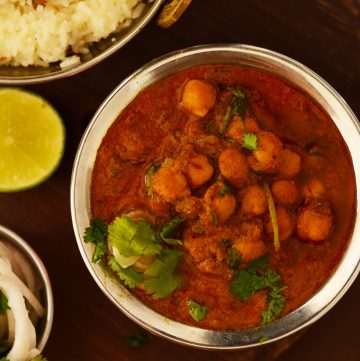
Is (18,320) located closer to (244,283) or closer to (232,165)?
(244,283)

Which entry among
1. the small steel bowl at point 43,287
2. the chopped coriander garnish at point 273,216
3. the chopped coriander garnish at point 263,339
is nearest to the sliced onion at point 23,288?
the small steel bowl at point 43,287

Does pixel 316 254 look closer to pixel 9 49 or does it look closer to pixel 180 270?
pixel 180 270

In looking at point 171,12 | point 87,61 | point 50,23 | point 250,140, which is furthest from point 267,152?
point 50,23

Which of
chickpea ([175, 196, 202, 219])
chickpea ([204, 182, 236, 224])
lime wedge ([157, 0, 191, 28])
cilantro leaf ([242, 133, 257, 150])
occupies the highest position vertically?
lime wedge ([157, 0, 191, 28])

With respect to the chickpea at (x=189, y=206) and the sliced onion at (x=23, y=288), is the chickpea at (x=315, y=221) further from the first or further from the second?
the sliced onion at (x=23, y=288)

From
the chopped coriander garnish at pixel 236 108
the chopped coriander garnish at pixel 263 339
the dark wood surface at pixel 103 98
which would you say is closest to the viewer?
the chopped coriander garnish at pixel 236 108

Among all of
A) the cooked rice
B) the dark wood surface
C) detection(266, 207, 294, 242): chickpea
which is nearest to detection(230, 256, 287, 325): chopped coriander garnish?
detection(266, 207, 294, 242): chickpea

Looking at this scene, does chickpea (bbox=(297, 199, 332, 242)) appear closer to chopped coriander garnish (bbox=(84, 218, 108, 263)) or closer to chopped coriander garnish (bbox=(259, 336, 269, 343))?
chopped coriander garnish (bbox=(259, 336, 269, 343))
